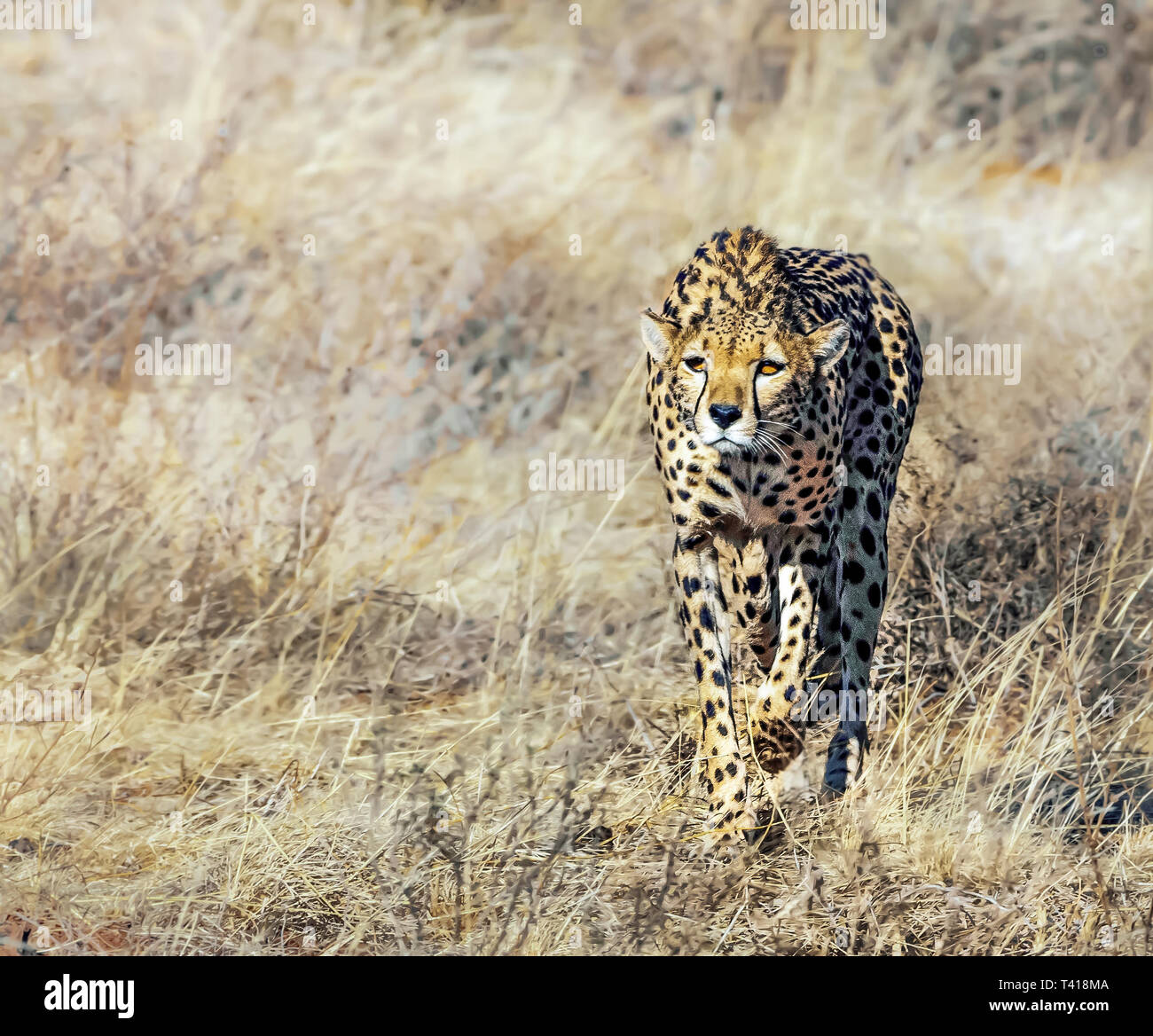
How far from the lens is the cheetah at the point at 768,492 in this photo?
480cm

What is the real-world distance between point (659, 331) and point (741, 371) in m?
0.33

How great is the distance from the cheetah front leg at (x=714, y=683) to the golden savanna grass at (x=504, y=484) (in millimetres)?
161

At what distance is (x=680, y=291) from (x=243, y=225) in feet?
11.6
